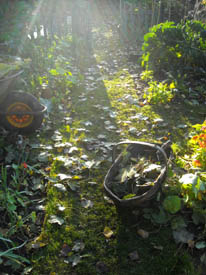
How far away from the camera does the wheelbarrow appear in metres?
3.64

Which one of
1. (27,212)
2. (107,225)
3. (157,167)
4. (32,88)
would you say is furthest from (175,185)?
(32,88)

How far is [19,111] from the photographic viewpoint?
3.69 metres

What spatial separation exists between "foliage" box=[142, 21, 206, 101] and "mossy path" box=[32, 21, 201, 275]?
0.69m

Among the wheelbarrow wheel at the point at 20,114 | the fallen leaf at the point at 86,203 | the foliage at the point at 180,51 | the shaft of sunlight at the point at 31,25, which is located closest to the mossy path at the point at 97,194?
the fallen leaf at the point at 86,203

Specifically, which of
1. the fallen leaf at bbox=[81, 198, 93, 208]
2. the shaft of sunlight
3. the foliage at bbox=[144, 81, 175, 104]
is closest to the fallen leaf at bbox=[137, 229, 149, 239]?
the fallen leaf at bbox=[81, 198, 93, 208]

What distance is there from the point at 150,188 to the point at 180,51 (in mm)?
3682

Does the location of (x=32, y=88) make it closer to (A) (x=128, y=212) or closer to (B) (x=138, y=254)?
(A) (x=128, y=212)

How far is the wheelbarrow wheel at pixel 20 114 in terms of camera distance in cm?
365

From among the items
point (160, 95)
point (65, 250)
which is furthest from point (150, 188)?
point (160, 95)

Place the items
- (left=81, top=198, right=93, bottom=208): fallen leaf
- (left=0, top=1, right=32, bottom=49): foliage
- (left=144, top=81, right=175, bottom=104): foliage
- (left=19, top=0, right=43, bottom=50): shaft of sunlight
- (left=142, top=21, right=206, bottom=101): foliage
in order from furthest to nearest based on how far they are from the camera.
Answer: (left=19, top=0, right=43, bottom=50): shaft of sunlight → (left=142, top=21, right=206, bottom=101): foliage → (left=0, top=1, right=32, bottom=49): foliage → (left=144, top=81, right=175, bottom=104): foliage → (left=81, top=198, right=93, bottom=208): fallen leaf

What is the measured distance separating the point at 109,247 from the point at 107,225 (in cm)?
24

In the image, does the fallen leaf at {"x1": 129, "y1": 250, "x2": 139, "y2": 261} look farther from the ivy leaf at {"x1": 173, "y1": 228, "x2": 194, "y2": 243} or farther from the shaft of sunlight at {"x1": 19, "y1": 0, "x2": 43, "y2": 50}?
the shaft of sunlight at {"x1": 19, "y1": 0, "x2": 43, "y2": 50}

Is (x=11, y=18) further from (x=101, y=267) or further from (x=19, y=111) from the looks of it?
(x=101, y=267)

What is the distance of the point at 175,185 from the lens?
2855 mm
